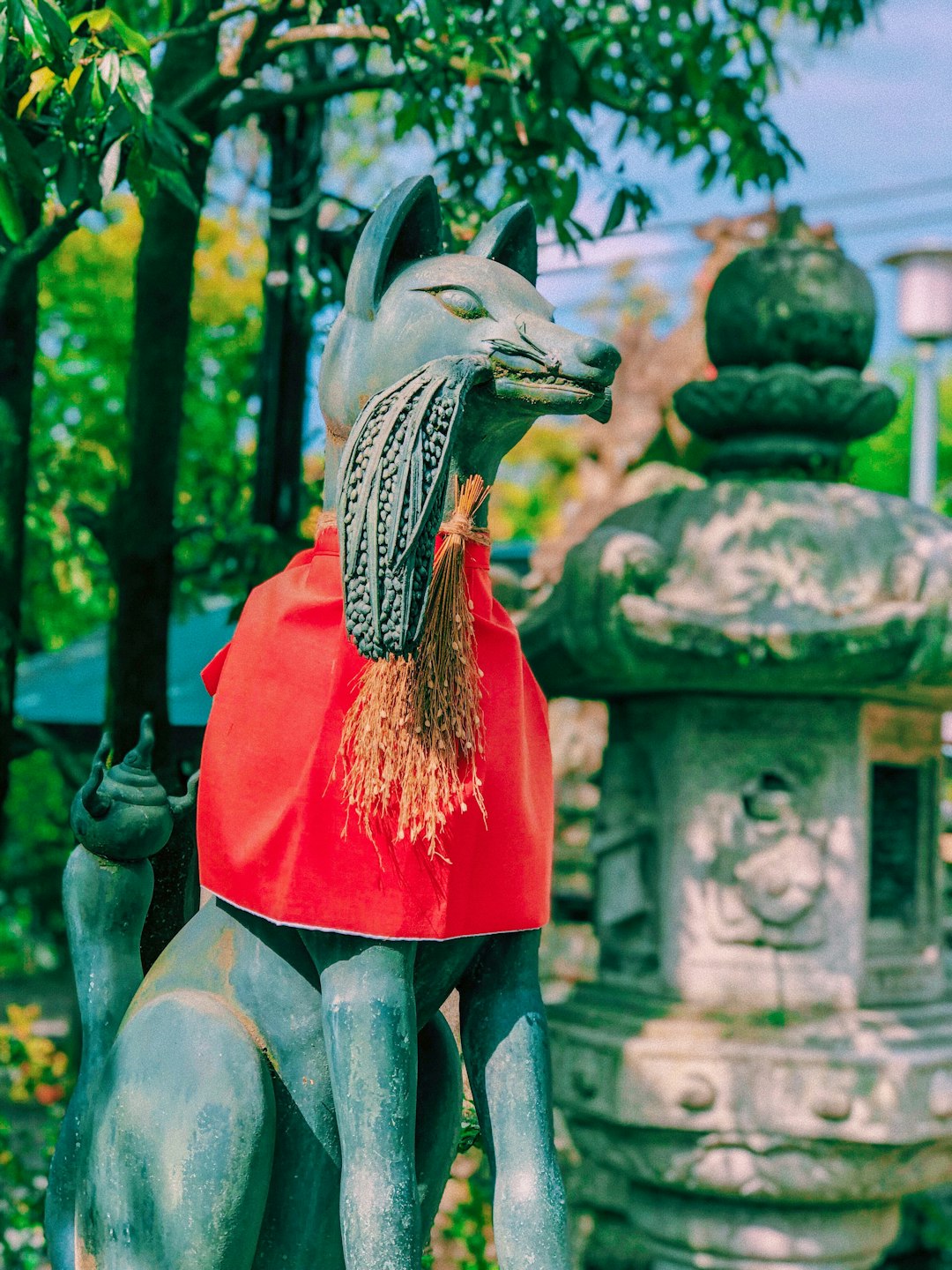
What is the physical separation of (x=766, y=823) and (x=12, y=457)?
243cm

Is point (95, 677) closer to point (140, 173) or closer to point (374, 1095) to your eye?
point (140, 173)

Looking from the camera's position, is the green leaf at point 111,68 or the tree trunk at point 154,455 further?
the tree trunk at point 154,455

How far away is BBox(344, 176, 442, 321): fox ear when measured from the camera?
7.21 ft

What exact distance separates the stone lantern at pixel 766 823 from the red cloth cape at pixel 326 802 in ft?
7.06

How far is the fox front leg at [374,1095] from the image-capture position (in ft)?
6.41

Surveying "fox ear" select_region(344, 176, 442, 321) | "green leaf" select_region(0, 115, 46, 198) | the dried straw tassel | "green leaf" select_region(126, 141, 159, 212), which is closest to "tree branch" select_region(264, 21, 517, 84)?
"green leaf" select_region(126, 141, 159, 212)

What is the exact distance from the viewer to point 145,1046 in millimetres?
2088

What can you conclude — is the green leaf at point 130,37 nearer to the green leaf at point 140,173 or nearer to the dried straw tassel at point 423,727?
the green leaf at point 140,173

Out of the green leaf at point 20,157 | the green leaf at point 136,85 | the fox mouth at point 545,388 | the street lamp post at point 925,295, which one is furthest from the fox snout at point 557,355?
the street lamp post at point 925,295

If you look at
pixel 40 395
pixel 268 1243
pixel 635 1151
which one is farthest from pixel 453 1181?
pixel 40 395

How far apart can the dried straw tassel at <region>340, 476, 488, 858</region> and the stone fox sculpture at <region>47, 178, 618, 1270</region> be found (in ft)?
0.11

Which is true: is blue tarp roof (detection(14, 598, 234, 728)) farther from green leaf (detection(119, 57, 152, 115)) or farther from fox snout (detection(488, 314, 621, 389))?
fox snout (detection(488, 314, 621, 389))

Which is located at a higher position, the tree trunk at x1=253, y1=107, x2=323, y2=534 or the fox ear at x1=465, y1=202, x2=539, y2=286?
the tree trunk at x1=253, y1=107, x2=323, y2=534

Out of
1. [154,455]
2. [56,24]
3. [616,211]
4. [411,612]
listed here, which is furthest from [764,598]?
[411,612]
